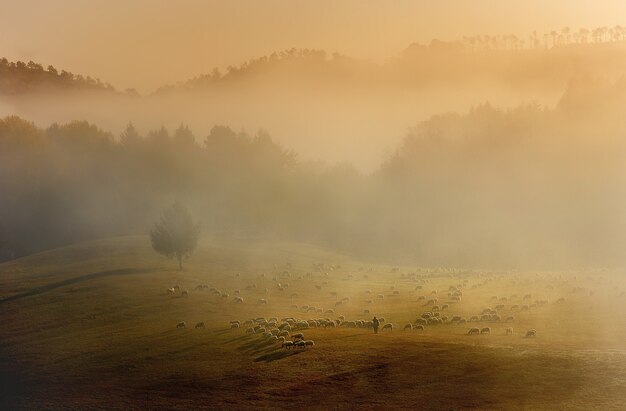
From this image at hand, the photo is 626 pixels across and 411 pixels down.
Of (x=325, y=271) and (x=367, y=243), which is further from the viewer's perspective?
(x=367, y=243)

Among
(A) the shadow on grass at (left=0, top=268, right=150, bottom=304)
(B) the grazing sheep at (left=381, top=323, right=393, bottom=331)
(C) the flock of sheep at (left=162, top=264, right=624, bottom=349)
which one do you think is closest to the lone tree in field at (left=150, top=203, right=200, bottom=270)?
(A) the shadow on grass at (left=0, top=268, right=150, bottom=304)

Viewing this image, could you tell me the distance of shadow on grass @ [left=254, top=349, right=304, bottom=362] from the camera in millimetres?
69875

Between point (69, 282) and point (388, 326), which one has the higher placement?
point (69, 282)

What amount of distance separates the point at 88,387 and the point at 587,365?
44.2 metres

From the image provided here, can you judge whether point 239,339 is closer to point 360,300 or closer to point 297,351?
point 297,351

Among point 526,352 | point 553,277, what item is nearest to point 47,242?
point 553,277

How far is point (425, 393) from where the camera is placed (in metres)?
59.7

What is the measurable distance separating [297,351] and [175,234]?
183ft

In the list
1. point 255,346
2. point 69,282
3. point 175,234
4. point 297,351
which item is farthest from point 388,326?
point 69,282

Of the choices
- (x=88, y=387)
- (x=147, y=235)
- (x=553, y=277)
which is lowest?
(x=88, y=387)

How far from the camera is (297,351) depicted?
71.1 m

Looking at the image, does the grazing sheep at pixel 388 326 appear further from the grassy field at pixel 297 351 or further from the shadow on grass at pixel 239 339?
the shadow on grass at pixel 239 339

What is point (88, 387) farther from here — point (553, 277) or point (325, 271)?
point (553, 277)

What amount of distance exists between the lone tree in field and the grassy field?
138 inches
